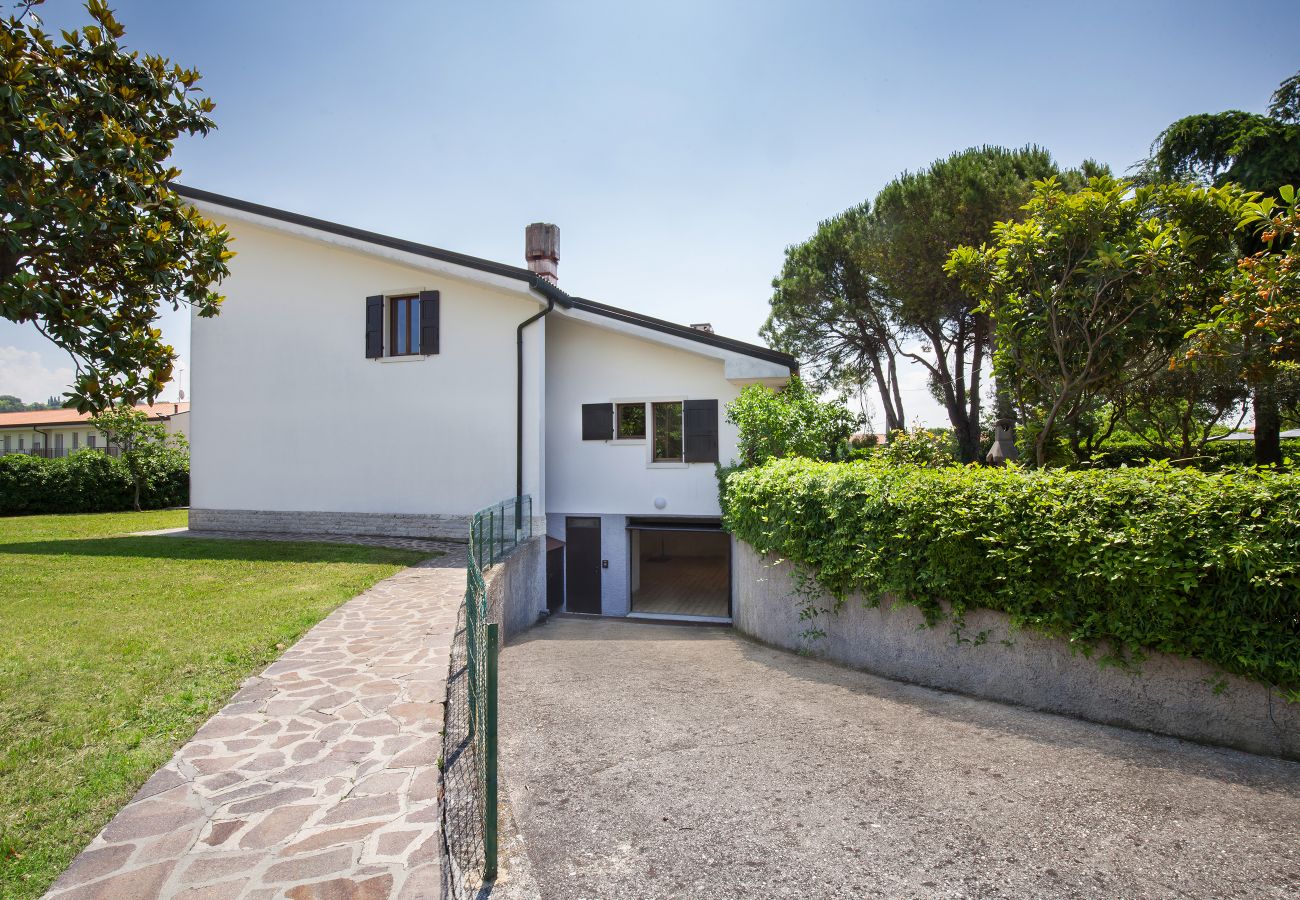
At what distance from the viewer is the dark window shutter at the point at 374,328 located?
13328mm

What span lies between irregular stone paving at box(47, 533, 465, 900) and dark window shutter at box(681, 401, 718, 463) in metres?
7.84

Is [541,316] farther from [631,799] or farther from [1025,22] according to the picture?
[631,799]

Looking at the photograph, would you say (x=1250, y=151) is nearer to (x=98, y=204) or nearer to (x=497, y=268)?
(x=497, y=268)

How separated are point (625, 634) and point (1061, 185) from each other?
689 inches

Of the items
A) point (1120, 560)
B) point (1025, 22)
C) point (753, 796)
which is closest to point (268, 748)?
point (753, 796)

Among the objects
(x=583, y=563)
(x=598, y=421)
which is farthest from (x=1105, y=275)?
(x=583, y=563)

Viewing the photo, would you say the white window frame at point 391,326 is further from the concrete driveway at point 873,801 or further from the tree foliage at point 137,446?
the tree foliage at point 137,446

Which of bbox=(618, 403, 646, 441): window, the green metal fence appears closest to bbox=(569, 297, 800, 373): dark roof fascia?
bbox=(618, 403, 646, 441): window

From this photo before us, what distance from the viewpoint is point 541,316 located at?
41.4 feet

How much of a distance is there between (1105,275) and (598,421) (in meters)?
8.90

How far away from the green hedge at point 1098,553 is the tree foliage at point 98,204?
23.1 ft

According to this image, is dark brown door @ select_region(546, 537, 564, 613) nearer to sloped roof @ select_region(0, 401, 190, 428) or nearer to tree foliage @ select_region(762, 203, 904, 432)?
tree foliage @ select_region(762, 203, 904, 432)

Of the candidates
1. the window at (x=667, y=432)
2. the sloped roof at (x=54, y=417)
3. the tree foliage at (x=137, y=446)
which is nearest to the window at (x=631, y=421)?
the window at (x=667, y=432)

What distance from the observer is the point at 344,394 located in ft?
44.2
